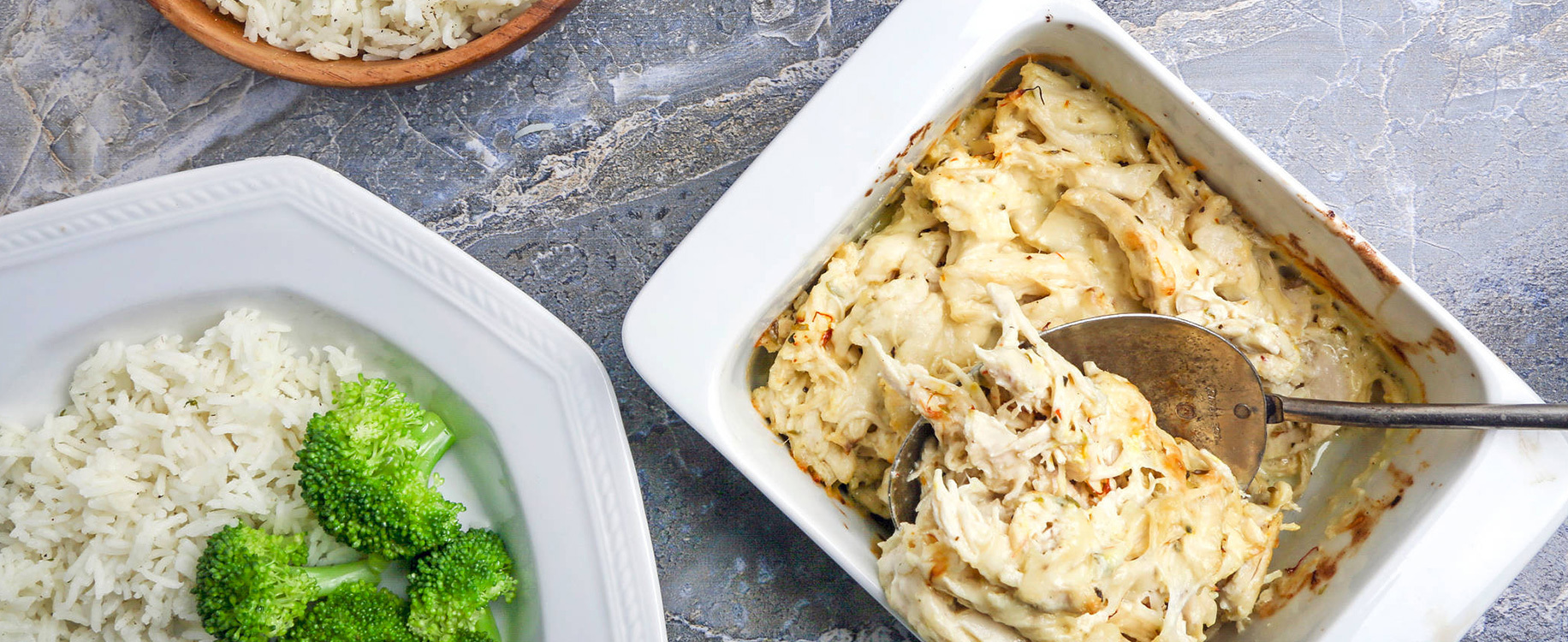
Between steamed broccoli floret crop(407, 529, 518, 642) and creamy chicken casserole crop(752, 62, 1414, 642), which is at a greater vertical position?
creamy chicken casserole crop(752, 62, 1414, 642)

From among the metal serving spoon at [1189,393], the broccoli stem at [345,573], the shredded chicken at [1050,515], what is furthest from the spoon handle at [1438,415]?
the broccoli stem at [345,573]

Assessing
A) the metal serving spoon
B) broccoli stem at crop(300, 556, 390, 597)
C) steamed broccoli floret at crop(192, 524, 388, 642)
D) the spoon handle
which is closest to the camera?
the spoon handle

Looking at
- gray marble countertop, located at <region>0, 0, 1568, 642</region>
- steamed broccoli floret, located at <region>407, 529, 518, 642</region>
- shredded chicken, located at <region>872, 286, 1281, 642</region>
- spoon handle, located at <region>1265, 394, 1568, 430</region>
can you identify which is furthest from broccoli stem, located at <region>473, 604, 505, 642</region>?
spoon handle, located at <region>1265, 394, 1568, 430</region>

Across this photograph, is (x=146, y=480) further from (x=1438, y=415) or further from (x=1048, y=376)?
(x=1438, y=415)

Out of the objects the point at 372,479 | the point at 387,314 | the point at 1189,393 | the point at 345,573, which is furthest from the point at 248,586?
the point at 1189,393

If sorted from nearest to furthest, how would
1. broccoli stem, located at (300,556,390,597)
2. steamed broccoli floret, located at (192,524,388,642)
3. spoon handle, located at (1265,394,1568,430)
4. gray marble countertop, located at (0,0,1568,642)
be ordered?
spoon handle, located at (1265,394,1568,430), steamed broccoli floret, located at (192,524,388,642), broccoli stem, located at (300,556,390,597), gray marble countertop, located at (0,0,1568,642)

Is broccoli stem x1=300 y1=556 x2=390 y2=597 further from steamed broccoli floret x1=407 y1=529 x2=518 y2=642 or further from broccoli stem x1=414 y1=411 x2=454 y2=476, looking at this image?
broccoli stem x1=414 y1=411 x2=454 y2=476

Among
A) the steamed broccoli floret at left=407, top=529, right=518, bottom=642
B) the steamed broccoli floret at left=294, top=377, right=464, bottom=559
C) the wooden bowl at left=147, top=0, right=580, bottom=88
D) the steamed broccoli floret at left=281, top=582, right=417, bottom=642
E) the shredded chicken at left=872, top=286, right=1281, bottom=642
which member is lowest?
the steamed broccoli floret at left=281, top=582, right=417, bottom=642

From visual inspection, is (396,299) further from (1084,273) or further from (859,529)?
(1084,273)

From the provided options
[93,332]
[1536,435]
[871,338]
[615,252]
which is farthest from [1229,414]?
[93,332]
